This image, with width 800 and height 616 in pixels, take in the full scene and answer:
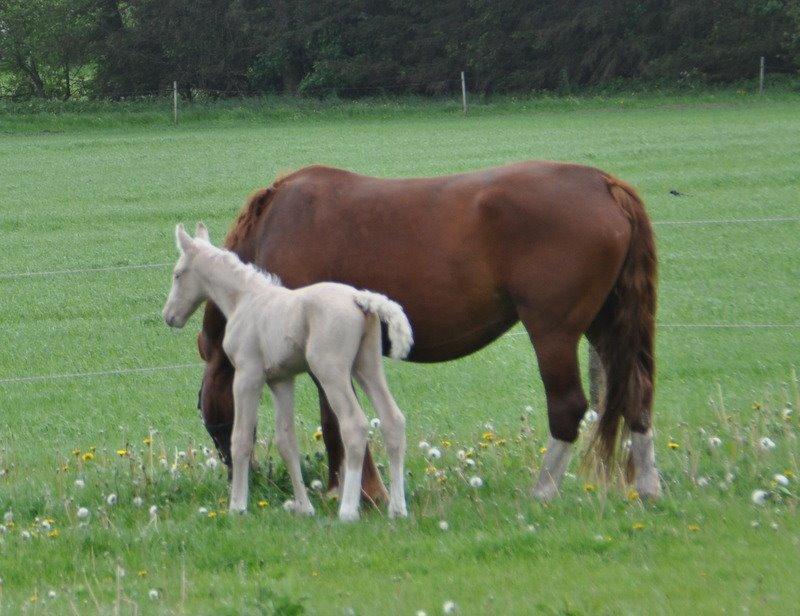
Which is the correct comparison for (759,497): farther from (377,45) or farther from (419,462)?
(377,45)

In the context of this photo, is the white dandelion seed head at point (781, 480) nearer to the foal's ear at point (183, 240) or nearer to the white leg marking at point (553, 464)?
the white leg marking at point (553, 464)

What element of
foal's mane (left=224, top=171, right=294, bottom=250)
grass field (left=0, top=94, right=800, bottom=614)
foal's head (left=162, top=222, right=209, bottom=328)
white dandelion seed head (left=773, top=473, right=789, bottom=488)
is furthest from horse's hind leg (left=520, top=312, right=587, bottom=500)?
foal's head (left=162, top=222, right=209, bottom=328)

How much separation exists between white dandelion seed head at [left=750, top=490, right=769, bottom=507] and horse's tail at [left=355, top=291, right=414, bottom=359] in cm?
167

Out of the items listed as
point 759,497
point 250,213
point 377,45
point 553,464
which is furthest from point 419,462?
point 377,45

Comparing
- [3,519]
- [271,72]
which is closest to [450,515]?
[3,519]

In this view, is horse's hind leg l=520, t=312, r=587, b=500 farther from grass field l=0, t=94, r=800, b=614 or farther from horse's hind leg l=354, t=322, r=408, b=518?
horse's hind leg l=354, t=322, r=408, b=518

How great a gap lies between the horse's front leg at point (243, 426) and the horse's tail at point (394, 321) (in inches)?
29.2

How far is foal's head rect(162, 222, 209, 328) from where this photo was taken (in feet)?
20.0

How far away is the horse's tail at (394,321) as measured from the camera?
209 inches

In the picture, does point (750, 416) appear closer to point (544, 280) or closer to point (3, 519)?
point (544, 280)

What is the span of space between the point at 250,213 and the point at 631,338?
2.12 meters

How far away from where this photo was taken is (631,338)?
20.2 ft

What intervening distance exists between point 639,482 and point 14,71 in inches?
2166

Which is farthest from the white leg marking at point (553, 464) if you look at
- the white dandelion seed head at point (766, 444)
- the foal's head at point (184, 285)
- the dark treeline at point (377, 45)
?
the dark treeline at point (377, 45)
